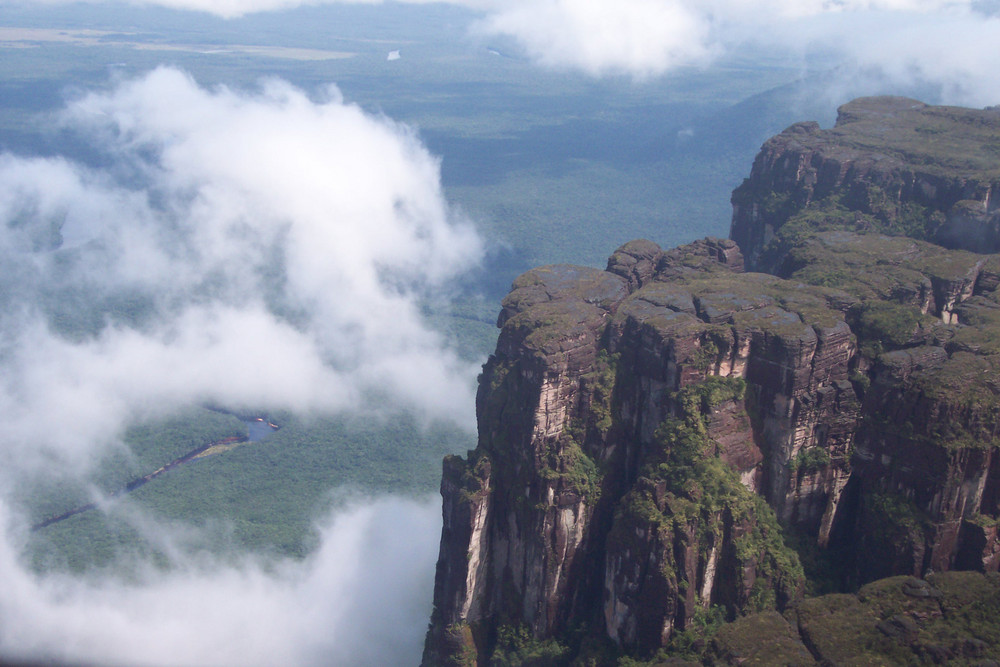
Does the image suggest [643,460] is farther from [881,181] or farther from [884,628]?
[881,181]

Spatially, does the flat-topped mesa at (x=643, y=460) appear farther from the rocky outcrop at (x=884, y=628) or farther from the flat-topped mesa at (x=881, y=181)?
the flat-topped mesa at (x=881, y=181)

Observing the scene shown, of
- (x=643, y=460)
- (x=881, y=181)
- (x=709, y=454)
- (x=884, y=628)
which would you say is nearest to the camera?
(x=884, y=628)

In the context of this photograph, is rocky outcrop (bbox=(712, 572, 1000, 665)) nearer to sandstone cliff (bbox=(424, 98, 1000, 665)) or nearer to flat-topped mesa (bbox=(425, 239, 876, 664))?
sandstone cliff (bbox=(424, 98, 1000, 665))

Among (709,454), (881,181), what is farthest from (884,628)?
(881,181)

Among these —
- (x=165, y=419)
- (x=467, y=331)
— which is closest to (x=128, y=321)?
(x=165, y=419)

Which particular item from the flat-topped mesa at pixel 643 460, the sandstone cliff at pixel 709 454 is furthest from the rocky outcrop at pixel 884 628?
the flat-topped mesa at pixel 643 460

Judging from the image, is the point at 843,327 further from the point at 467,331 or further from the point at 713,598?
the point at 467,331
